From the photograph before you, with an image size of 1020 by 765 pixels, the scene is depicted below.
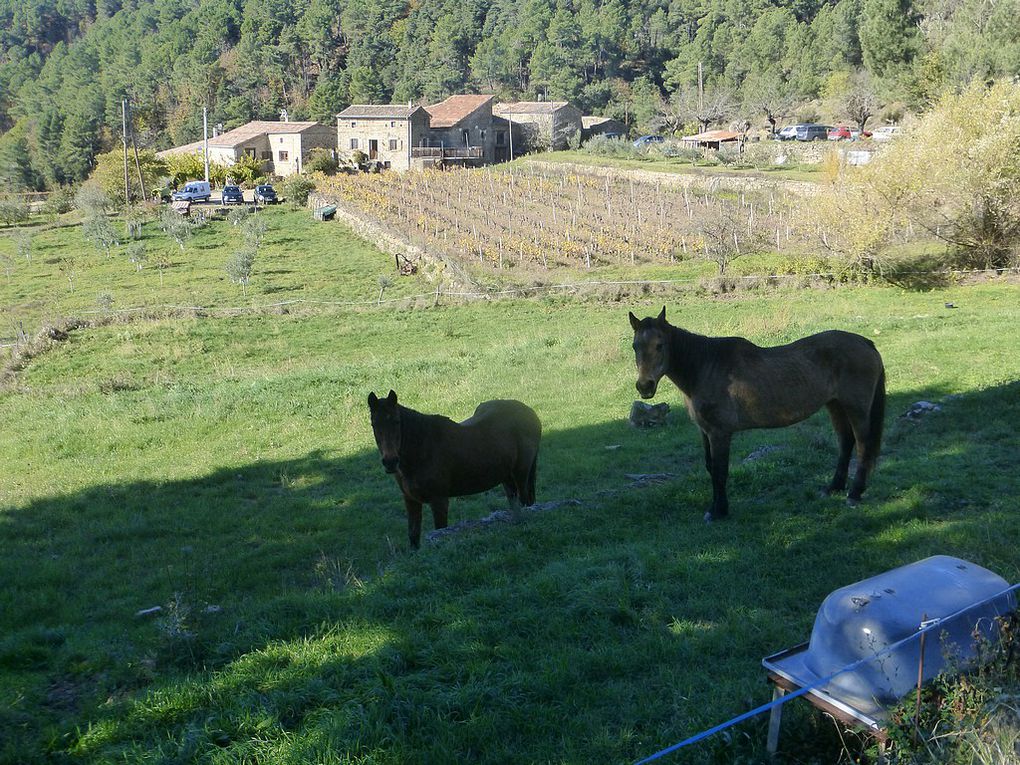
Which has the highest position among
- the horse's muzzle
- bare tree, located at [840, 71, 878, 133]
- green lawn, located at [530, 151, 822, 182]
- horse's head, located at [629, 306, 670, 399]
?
bare tree, located at [840, 71, 878, 133]

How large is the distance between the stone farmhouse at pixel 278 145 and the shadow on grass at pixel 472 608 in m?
76.1

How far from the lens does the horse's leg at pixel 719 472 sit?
948 centimetres

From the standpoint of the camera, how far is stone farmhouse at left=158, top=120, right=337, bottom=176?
274ft

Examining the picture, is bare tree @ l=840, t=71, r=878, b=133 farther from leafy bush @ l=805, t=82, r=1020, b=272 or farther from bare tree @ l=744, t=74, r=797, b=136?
leafy bush @ l=805, t=82, r=1020, b=272

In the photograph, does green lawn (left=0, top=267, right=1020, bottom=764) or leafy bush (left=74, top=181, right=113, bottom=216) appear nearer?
green lawn (left=0, top=267, right=1020, bottom=764)

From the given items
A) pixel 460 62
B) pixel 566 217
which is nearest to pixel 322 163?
pixel 566 217

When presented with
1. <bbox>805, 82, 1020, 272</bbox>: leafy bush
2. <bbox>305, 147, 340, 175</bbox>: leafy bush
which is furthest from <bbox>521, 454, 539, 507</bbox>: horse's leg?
<bbox>305, 147, 340, 175</bbox>: leafy bush

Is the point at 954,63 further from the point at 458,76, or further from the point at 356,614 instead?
the point at 458,76

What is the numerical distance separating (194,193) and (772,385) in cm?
6298

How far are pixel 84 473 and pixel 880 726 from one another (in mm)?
14918

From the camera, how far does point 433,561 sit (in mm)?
8211

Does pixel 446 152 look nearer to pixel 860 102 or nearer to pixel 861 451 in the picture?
pixel 860 102

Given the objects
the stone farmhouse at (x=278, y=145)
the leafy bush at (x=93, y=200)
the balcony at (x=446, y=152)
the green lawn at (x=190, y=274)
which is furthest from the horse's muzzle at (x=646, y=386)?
the stone farmhouse at (x=278, y=145)

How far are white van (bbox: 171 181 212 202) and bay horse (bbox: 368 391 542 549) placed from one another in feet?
197
